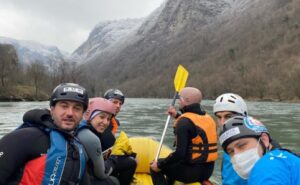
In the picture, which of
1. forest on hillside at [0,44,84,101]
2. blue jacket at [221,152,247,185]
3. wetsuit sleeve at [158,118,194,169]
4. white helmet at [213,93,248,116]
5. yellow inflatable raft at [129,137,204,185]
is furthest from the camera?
forest on hillside at [0,44,84,101]

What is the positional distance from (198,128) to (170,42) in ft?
627

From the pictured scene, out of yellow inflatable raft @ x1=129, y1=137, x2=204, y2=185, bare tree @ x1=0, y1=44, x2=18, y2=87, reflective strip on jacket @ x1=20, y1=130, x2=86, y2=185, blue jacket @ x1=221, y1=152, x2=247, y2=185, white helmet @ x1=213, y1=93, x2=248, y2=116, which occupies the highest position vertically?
bare tree @ x1=0, y1=44, x2=18, y2=87

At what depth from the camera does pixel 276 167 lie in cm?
209

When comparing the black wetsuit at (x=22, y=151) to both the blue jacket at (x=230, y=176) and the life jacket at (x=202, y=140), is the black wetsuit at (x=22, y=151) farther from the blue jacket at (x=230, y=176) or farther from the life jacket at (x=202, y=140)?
the life jacket at (x=202, y=140)

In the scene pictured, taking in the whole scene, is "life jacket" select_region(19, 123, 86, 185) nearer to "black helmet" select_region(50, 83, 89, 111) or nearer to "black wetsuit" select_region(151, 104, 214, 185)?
"black helmet" select_region(50, 83, 89, 111)

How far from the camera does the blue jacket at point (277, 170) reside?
6.73 ft

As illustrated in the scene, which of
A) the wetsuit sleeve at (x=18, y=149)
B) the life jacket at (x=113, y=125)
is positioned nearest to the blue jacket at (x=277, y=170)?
the wetsuit sleeve at (x=18, y=149)

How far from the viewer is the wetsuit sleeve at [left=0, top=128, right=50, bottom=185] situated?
2.67m

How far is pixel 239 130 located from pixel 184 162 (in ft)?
8.54

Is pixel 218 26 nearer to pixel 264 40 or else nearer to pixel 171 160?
pixel 264 40

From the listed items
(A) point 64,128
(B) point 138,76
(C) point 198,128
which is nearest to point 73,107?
(A) point 64,128

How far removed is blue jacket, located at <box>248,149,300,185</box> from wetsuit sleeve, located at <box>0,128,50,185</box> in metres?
1.47

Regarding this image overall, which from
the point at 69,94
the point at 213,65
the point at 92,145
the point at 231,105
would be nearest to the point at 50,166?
the point at 69,94

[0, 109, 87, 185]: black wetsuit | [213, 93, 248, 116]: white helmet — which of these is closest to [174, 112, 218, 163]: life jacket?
[213, 93, 248, 116]: white helmet
